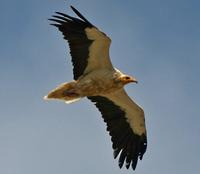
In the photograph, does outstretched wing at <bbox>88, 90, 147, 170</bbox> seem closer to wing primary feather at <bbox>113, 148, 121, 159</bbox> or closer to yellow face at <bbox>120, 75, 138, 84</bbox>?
wing primary feather at <bbox>113, 148, 121, 159</bbox>

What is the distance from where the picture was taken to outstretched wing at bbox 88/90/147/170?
24.3 metres

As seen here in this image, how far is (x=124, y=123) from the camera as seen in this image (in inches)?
967

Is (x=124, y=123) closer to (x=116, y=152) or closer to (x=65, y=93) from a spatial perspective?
(x=116, y=152)

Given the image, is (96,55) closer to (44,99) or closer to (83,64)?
(83,64)

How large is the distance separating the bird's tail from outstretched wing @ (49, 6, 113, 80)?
1.70ft

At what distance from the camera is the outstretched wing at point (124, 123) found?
24297mm

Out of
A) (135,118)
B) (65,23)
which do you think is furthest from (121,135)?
(65,23)

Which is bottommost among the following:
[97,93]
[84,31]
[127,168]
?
[127,168]

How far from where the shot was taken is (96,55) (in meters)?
23.5

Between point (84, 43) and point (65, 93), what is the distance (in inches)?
57.3

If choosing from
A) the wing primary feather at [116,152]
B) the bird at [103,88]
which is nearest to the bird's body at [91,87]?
the bird at [103,88]

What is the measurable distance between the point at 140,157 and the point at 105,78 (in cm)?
272

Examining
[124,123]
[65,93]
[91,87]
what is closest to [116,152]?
[124,123]

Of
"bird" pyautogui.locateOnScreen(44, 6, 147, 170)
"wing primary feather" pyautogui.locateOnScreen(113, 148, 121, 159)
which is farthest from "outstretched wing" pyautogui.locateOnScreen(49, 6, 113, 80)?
"wing primary feather" pyautogui.locateOnScreen(113, 148, 121, 159)
